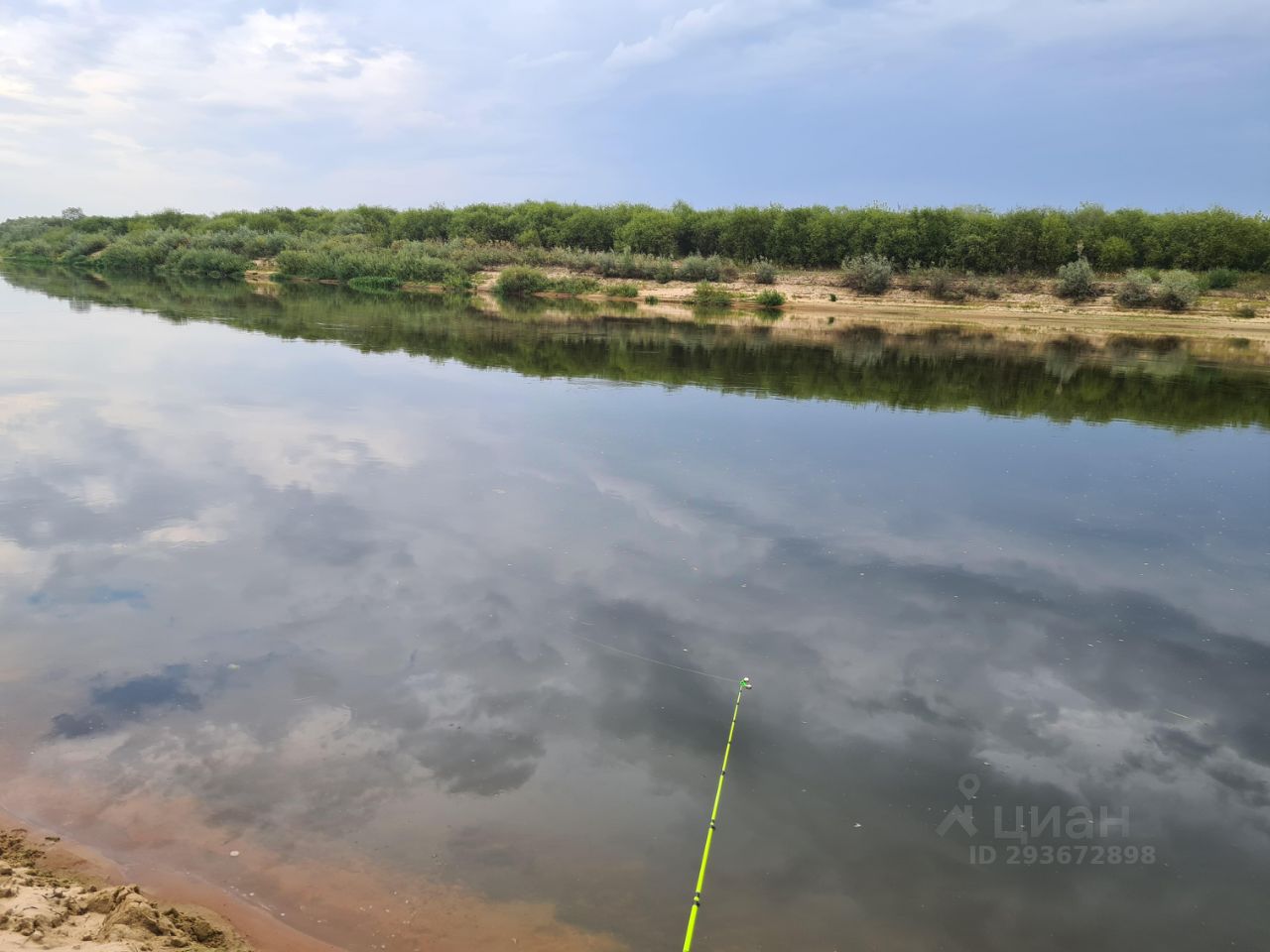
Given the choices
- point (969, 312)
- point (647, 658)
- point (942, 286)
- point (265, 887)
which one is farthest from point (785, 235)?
point (265, 887)

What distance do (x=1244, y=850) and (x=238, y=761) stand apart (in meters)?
6.87

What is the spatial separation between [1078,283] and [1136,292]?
340 centimetres

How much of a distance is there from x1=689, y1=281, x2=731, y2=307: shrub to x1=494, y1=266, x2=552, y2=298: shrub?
11860mm

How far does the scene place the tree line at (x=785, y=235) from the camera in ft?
195

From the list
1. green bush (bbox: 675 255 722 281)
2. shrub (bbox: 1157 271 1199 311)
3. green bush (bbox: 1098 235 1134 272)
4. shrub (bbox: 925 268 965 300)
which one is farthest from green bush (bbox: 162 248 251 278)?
shrub (bbox: 1157 271 1199 311)

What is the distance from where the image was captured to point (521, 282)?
213 feet

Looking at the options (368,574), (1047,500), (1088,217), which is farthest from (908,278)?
(368,574)

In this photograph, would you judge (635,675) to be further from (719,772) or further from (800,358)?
(800,358)

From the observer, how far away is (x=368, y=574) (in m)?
9.17

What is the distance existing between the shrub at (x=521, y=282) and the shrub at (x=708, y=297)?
11860mm

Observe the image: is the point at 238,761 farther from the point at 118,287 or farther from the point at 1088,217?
the point at 1088,217

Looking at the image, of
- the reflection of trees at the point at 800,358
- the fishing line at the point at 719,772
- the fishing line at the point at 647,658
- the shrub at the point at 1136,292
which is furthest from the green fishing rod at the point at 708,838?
the shrub at the point at 1136,292

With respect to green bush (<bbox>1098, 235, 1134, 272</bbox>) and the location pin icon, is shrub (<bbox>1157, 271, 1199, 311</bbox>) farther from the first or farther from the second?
the location pin icon

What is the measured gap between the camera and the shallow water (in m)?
5.16
